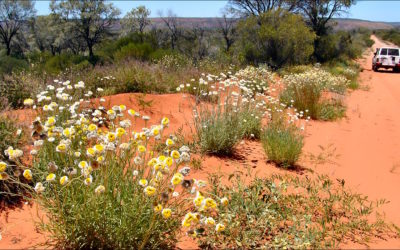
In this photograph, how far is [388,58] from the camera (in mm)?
22656

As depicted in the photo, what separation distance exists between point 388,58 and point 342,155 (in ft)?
66.0

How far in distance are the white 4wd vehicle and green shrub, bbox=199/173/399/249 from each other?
21923 mm

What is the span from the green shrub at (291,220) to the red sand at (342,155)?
0.68 ft

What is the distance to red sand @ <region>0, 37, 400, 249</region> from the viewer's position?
3166 mm

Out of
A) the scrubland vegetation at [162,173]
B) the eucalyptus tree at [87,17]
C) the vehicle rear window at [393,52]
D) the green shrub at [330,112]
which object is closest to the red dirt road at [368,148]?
the green shrub at [330,112]

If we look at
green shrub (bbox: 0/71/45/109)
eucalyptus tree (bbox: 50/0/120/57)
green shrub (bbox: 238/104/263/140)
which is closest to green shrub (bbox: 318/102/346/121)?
green shrub (bbox: 238/104/263/140)

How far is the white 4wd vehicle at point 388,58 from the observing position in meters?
22.6

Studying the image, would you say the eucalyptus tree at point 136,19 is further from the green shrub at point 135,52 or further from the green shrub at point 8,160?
the green shrub at point 8,160

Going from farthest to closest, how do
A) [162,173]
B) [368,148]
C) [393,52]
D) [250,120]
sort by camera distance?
1. [393,52]
2. [368,148]
3. [250,120]
4. [162,173]

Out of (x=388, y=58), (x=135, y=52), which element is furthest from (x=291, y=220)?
(x=388, y=58)

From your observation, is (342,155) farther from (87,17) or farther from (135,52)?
(87,17)

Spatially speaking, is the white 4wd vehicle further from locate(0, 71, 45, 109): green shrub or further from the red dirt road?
locate(0, 71, 45, 109): green shrub

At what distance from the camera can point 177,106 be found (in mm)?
7973

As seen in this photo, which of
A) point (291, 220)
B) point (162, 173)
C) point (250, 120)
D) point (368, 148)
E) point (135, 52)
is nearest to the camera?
point (162, 173)
